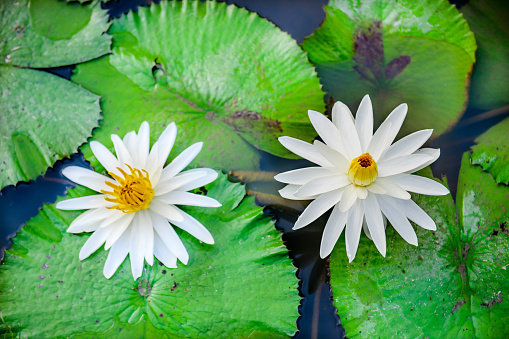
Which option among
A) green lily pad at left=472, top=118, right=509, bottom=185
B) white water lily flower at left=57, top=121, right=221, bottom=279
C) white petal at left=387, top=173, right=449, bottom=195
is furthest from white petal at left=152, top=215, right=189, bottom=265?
green lily pad at left=472, top=118, right=509, bottom=185

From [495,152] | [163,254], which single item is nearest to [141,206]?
[163,254]

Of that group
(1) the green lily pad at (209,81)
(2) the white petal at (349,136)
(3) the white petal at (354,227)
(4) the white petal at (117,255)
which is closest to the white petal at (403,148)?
(2) the white petal at (349,136)

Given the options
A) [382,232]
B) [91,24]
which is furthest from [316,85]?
[91,24]

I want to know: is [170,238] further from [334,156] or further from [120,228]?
[334,156]

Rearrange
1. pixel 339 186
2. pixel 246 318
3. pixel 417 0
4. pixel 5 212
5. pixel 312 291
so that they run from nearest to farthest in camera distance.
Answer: pixel 339 186 → pixel 246 318 → pixel 312 291 → pixel 5 212 → pixel 417 0

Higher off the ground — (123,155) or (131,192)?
(123,155)

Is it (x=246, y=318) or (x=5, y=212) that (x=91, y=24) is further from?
(x=246, y=318)

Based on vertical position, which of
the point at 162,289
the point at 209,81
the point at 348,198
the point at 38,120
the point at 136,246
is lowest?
the point at 162,289
